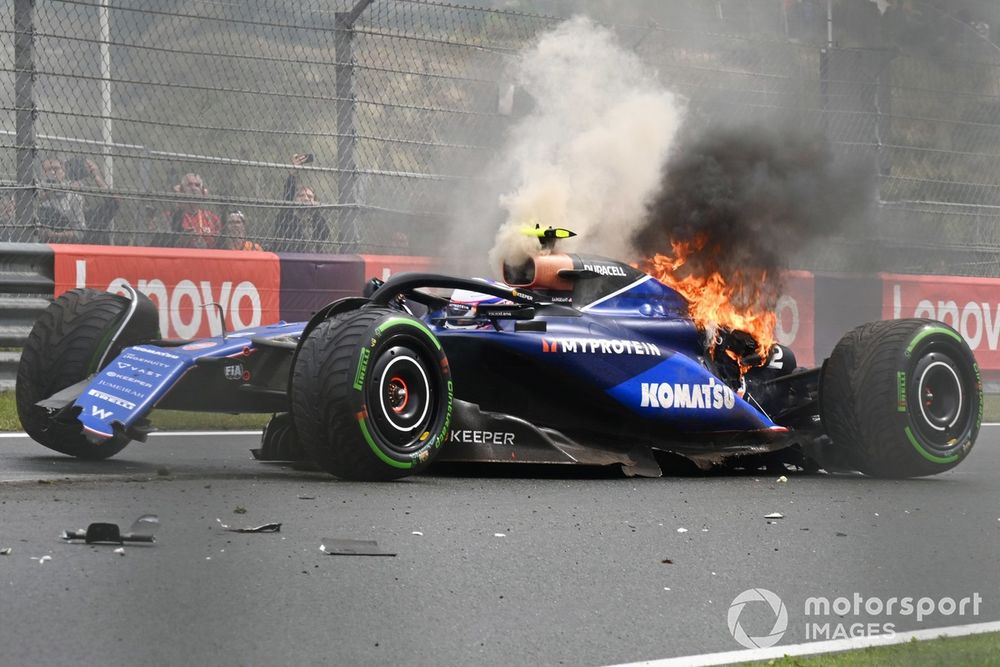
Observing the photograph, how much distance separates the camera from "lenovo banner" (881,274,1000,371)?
548 inches

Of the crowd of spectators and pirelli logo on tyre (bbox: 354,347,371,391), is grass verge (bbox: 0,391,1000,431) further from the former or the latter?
pirelli logo on tyre (bbox: 354,347,371,391)

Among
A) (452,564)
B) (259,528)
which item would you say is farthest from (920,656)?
(259,528)

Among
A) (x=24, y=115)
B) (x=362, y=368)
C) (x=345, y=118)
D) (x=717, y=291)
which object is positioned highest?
(x=345, y=118)

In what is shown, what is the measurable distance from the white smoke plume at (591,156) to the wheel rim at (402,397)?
49.1 inches

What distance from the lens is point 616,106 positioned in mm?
9625

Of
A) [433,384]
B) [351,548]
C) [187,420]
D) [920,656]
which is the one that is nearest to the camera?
[920,656]

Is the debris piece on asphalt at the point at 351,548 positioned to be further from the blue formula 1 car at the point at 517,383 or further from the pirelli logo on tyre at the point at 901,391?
the pirelli logo on tyre at the point at 901,391

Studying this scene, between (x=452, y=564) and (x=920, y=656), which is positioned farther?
(x=452, y=564)

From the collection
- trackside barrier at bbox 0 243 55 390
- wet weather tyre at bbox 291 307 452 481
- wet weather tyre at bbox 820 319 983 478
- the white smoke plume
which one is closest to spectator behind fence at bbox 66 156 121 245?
trackside barrier at bbox 0 243 55 390

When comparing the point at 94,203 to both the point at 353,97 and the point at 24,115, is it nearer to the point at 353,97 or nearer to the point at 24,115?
the point at 24,115

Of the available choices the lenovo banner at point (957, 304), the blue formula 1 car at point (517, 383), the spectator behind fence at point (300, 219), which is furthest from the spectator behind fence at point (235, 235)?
the lenovo banner at point (957, 304)

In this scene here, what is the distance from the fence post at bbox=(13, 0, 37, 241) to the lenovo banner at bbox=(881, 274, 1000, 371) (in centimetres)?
743

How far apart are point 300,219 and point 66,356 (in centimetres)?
466

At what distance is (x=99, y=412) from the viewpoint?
643cm
